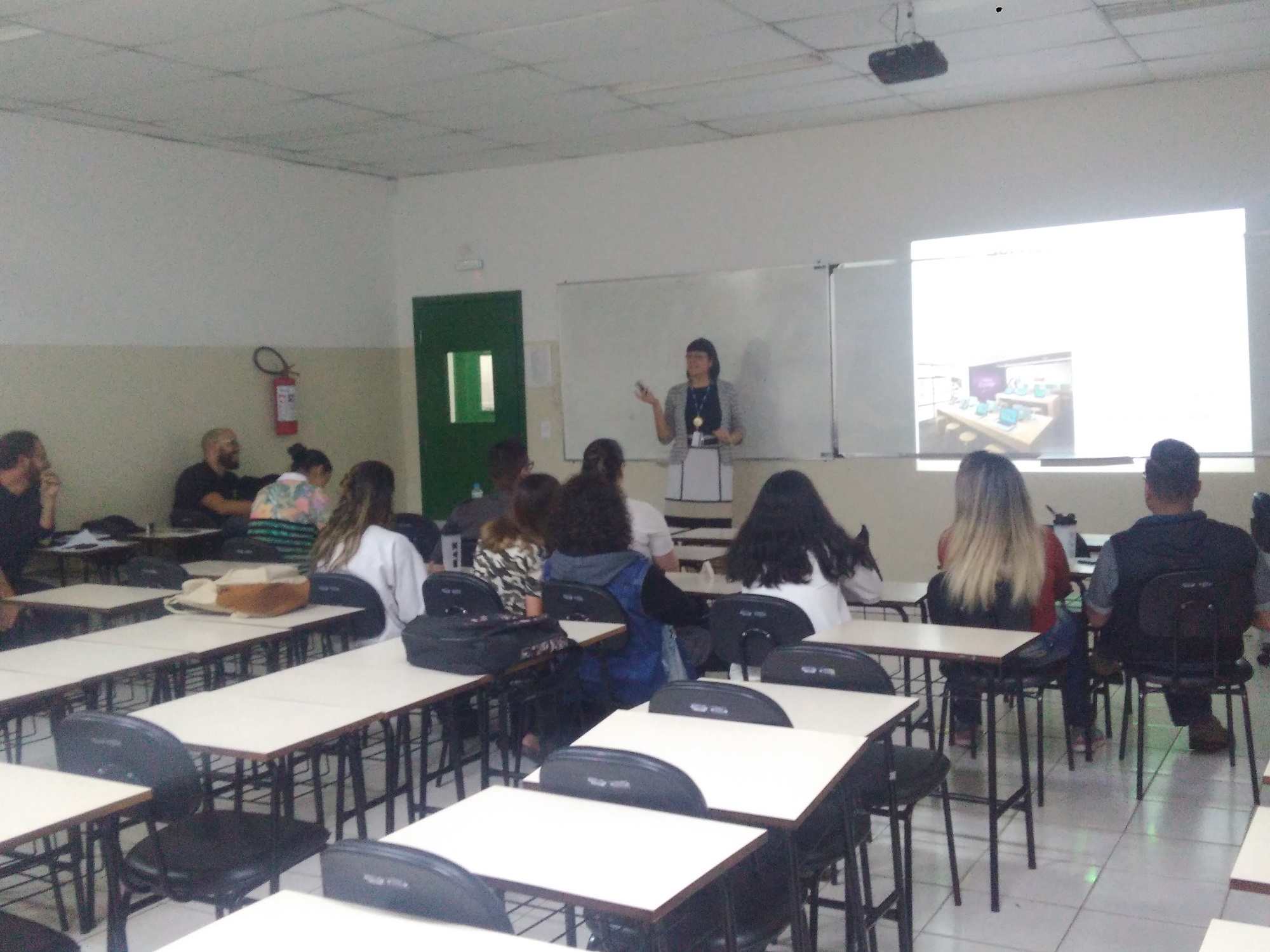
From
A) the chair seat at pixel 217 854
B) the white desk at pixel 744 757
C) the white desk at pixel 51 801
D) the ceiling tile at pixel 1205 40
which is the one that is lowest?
the chair seat at pixel 217 854

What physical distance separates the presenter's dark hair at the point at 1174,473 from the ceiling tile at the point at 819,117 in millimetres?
3470

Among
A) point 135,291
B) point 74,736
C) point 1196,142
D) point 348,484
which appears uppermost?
point 1196,142

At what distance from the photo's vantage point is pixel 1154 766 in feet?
14.5

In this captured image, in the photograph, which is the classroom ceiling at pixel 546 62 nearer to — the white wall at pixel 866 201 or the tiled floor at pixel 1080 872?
the white wall at pixel 866 201

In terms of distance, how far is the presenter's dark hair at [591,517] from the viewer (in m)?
4.23

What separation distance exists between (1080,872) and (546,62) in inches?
173

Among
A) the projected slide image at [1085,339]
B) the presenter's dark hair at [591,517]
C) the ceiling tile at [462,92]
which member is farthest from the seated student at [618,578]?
the projected slide image at [1085,339]

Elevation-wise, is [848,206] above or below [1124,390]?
above

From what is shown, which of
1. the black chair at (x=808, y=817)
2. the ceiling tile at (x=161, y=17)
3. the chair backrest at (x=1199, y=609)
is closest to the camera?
the black chair at (x=808, y=817)

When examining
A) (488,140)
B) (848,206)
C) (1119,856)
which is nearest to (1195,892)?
(1119,856)

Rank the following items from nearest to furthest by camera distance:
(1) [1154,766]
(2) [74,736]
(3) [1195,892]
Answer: (2) [74,736], (3) [1195,892], (1) [1154,766]

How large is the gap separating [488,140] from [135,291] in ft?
7.90

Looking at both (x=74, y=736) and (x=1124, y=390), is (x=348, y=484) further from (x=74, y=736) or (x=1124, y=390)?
(x=1124, y=390)

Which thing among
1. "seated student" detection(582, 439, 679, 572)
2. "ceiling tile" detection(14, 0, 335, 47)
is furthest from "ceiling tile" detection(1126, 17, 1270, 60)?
"ceiling tile" detection(14, 0, 335, 47)
